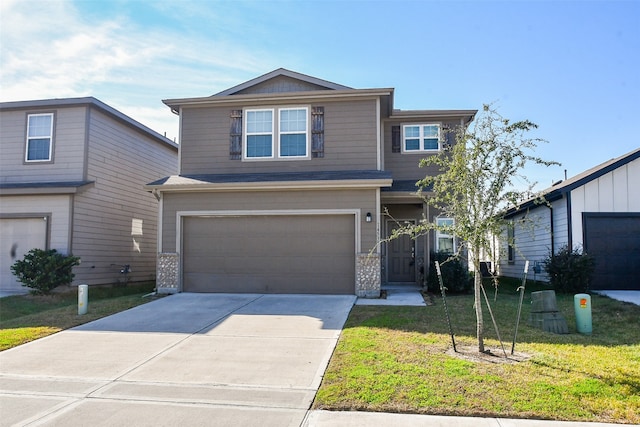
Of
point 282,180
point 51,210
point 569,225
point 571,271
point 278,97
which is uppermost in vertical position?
point 278,97

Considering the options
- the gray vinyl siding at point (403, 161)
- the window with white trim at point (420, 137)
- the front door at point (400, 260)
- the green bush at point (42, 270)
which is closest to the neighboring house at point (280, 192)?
the front door at point (400, 260)

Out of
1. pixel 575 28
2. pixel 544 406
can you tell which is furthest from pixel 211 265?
pixel 575 28

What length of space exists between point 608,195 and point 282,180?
8.91 m

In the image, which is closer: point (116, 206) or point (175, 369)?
point (175, 369)

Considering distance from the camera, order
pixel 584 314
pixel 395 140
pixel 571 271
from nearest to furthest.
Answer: pixel 584 314
pixel 571 271
pixel 395 140

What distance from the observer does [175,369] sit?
247 inches

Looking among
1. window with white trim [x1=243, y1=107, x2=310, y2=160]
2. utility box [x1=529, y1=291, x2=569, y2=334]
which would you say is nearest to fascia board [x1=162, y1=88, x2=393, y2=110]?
window with white trim [x1=243, y1=107, x2=310, y2=160]

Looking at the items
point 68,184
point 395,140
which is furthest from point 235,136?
point 395,140

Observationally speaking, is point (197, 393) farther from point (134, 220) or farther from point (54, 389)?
point (134, 220)

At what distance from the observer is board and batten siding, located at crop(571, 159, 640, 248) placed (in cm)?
1267

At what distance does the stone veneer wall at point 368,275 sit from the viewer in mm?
11617

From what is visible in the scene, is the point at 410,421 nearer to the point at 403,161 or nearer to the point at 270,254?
the point at 270,254

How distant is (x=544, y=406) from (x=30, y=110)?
1559 centimetres

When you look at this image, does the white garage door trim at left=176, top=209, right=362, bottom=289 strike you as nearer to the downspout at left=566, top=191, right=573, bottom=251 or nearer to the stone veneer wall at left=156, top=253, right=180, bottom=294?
the stone veneer wall at left=156, top=253, right=180, bottom=294
